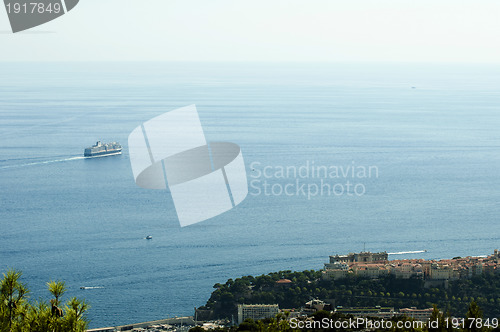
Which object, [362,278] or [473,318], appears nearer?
[473,318]

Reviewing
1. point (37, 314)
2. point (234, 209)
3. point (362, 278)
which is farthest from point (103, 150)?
point (37, 314)

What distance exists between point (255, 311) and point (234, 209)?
7582 millimetres

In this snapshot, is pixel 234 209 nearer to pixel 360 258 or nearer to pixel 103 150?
pixel 360 258

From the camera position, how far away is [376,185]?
19.6 meters

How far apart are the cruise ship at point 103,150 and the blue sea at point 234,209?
1.04 ft

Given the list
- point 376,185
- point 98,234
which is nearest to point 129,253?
point 98,234

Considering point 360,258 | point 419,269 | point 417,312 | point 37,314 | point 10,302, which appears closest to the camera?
point 37,314

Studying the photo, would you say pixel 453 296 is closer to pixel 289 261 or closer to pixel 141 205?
pixel 289 261

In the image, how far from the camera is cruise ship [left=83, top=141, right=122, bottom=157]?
75.8 feet

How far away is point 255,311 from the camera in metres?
9.52

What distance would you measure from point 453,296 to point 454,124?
24.2 m

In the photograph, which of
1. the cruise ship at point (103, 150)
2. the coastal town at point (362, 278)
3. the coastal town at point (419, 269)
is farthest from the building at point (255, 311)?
the cruise ship at point (103, 150)

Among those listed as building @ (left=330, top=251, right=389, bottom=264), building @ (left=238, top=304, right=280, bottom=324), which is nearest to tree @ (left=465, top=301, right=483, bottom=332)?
building @ (left=238, top=304, right=280, bottom=324)

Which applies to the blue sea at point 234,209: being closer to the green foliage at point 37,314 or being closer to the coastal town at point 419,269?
the coastal town at point 419,269
